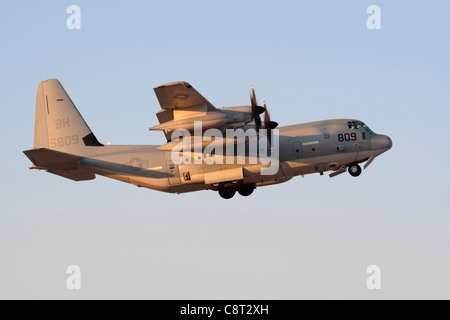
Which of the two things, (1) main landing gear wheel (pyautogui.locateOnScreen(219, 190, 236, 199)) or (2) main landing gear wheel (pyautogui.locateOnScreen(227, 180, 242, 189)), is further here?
(1) main landing gear wheel (pyautogui.locateOnScreen(219, 190, 236, 199))

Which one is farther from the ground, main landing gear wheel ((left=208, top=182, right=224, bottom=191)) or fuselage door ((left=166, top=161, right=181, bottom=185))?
fuselage door ((left=166, top=161, right=181, bottom=185))

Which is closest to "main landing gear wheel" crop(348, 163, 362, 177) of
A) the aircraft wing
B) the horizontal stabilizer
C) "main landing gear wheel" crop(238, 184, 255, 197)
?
"main landing gear wheel" crop(238, 184, 255, 197)

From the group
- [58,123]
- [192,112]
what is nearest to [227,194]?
[192,112]

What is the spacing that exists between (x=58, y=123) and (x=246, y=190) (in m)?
10.3

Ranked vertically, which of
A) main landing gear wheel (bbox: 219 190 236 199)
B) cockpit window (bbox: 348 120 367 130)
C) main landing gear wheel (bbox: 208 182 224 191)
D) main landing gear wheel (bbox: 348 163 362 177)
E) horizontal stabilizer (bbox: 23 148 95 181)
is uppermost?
cockpit window (bbox: 348 120 367 130)

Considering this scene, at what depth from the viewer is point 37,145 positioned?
40.0 meters

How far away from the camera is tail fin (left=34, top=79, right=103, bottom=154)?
1558 inches

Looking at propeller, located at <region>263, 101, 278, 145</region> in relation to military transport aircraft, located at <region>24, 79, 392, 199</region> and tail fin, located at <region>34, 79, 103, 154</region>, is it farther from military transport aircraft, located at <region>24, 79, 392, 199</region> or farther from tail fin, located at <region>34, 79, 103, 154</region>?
tail fin, located at <region>34, 79, 103, 154</region>

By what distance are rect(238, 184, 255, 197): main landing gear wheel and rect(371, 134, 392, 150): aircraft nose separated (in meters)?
6.36

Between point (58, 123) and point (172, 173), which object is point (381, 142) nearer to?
point (172, 173)

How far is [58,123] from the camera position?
4003 centimetres

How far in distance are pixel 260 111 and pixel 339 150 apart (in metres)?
4.59

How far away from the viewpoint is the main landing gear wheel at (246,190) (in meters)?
39.0

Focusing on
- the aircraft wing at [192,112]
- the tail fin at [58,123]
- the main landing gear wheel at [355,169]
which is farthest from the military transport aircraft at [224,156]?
the aircraft wing at [192,112]
